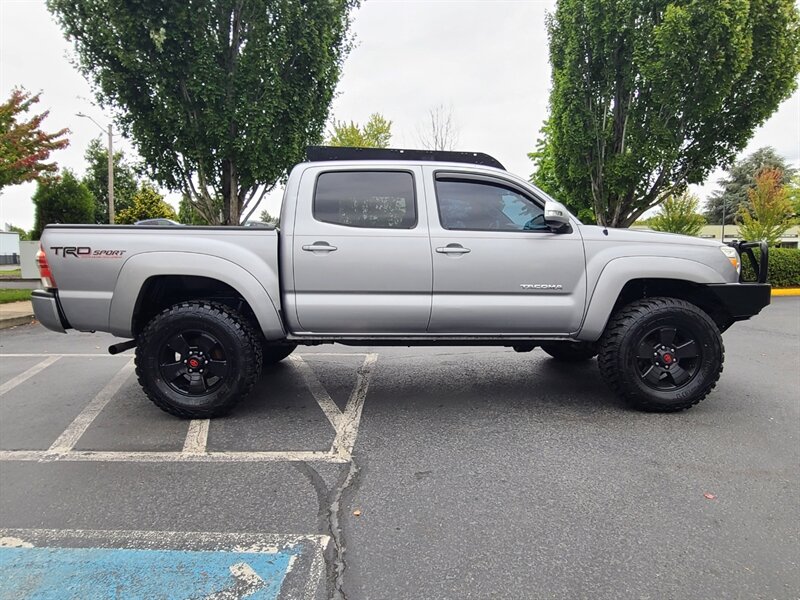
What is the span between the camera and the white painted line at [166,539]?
2348 mm

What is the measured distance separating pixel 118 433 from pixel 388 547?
252cm

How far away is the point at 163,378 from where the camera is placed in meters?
3.85

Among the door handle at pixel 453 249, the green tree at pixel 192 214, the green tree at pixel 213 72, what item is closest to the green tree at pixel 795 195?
the green tree at pixel 213 72

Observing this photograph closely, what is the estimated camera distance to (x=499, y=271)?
3846 millimetres

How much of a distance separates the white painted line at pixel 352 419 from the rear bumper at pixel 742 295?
121 inches

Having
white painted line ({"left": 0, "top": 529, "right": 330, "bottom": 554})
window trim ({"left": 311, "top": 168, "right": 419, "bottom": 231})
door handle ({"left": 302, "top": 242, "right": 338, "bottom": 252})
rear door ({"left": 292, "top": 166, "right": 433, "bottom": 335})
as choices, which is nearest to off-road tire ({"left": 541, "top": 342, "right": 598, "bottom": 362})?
rear door ({"left": 292, "top": 166, "right": 433, "bottom": 335})

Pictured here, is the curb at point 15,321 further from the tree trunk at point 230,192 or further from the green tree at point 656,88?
the green tree at point 656,88

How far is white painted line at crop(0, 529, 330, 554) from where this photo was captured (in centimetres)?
235

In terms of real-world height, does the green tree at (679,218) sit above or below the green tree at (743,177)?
below

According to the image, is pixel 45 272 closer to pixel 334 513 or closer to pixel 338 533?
pixel 334 513

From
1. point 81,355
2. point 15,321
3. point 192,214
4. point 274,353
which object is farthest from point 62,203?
point 274,353

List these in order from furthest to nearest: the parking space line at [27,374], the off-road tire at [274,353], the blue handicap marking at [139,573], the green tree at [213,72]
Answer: the green tree at [213,72] < the off-road tire at [274,353] < the parking space line at [27,374] < the blue handicap marking at [139,573]

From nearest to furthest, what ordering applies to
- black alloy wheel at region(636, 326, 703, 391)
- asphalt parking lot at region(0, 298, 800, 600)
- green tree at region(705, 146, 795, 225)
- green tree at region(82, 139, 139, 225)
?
asphalt parking lot at region(0, 298, 800, 600) < black alloy wheel at region(636, 326, 703, 391) < green tree at region(82, 139, 139, 225) < green tree at region(705, 146, 795, 225)

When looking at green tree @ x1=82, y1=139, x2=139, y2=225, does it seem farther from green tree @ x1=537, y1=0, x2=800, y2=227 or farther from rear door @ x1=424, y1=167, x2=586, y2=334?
rear door @ x1=424, y1=167, x2=586, y2=334
